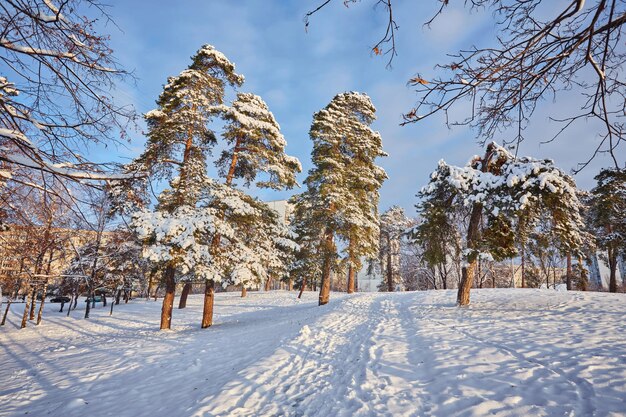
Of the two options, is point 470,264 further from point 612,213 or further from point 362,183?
point 612,213

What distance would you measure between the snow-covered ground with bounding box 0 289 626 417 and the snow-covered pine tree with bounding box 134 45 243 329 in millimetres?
4514

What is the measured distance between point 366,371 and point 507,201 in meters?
8.09

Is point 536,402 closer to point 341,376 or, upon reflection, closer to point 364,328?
point 341,376

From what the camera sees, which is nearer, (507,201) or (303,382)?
(303,382)

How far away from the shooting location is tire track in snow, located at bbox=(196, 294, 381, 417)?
4028mm

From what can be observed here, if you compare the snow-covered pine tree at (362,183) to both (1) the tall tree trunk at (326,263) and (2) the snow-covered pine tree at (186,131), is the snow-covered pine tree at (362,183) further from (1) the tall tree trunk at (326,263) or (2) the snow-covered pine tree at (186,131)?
(2) the snow-covered pine tree at (186,131)

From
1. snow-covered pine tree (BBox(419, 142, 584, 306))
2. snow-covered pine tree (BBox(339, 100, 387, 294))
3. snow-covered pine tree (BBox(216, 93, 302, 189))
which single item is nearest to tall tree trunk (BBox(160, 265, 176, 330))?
snow-covered pine tree (BBox(216, 93, 302, 189))

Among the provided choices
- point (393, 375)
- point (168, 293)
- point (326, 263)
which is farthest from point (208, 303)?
point (393, 375)

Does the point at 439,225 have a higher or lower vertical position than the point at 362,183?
lower

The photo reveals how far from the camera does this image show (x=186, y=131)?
39.9 ft

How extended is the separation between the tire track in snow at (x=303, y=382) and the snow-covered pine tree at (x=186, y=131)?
20.6 ft

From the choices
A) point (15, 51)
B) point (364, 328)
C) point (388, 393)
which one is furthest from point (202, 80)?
point (388, 393)

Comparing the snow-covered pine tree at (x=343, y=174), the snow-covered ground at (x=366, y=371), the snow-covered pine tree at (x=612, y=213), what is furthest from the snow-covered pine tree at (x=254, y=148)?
the snow-covered pine tree at (x=612, y=213)

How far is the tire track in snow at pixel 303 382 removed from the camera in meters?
4.03
